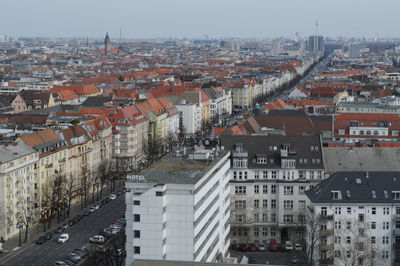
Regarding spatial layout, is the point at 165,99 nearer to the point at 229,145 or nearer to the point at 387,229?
the point at 229,145

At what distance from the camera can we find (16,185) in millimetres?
69625

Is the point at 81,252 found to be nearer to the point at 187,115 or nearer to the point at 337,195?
the point at 337,195

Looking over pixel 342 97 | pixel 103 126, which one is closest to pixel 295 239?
pixel 103 126

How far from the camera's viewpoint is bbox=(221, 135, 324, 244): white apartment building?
2650 inches

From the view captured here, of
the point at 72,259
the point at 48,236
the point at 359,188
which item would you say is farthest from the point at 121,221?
the point at 359,188

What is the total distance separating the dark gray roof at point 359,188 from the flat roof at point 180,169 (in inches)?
320

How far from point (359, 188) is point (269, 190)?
1071 centimetres

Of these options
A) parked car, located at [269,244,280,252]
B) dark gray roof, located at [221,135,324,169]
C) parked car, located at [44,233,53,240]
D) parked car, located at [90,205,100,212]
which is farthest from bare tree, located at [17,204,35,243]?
parked car, located at [269,244,280,252]

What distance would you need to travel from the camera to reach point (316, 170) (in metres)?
68.3

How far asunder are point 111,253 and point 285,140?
19.9m

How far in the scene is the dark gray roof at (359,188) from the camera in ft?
193

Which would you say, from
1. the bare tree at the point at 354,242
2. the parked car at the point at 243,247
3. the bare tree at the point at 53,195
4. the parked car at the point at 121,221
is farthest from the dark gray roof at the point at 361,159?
the bare tree at the point at 53,195

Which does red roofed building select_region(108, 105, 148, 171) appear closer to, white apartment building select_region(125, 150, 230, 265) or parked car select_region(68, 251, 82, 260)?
parked car select_region(68, 251, 82, 260)

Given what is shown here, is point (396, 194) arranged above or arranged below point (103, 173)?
above
